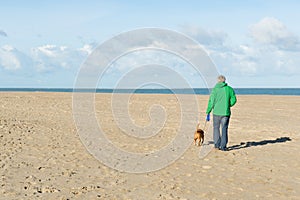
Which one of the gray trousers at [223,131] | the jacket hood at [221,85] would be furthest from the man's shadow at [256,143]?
the jacket hood at [221,85]

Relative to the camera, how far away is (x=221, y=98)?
12695 millimetres

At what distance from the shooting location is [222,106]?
12.6 meters

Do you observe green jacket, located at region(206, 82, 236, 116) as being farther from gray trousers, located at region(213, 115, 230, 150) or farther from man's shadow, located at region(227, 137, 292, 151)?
man's shadow, located at region(227, 137, 292, 151)

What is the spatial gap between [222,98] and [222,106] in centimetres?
24

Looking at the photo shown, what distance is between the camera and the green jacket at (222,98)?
12.6 m

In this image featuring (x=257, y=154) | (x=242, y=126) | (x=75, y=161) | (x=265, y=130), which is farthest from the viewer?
(x=242, y=126)

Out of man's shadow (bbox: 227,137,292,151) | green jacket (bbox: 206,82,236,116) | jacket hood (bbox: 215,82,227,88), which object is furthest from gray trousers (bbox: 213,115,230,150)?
jacket hood (bbox: 215,82,227,88)

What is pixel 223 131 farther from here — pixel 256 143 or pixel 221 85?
pixel 256 143

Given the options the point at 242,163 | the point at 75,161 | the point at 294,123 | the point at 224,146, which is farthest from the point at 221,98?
the point at 294,123

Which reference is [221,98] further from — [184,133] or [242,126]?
[242,126]

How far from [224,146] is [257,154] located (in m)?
0.98

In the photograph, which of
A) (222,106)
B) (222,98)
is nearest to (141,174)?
(222,106)

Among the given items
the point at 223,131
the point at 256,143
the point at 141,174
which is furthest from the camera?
the point at 256,143

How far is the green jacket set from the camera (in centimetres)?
1264
